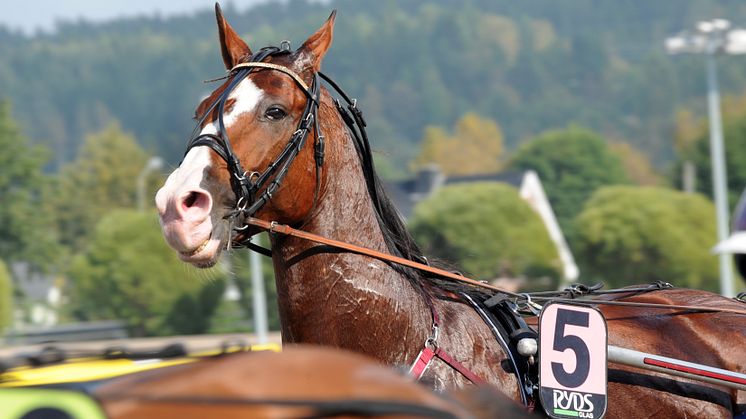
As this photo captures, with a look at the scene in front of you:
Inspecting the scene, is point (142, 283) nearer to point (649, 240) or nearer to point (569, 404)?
point (649, 240)

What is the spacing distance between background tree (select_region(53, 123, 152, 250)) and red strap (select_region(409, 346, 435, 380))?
76358 millimetres

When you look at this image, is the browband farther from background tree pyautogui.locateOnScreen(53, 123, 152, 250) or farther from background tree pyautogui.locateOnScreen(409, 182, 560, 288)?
background tree pyautogui.locateOnScreen(53, 123, 152, 250)

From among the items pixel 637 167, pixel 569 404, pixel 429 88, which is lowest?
pixel 569 404

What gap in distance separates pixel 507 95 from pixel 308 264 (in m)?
176

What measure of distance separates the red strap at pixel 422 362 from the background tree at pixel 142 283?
2217 centimetres

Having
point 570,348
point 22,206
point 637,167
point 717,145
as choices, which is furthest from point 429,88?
point 570,348

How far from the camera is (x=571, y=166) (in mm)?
85250

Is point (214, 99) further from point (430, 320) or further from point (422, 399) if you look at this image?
point (422, 399)

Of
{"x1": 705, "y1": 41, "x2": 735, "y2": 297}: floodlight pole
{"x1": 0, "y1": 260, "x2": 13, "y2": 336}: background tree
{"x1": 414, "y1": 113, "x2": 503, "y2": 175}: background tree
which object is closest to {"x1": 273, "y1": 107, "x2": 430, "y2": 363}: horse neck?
{"x1": 705, "y1": 41, "x2": 735, "y2": 297}: floodlight pole

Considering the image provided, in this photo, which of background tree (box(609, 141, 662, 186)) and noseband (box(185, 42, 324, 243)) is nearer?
noseband (box(185, 42, 324, 243))

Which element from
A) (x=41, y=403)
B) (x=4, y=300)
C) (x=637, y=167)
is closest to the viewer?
(x=41, y=403)

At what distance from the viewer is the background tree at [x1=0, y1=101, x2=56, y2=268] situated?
47562mm

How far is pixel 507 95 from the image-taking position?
6988 inches

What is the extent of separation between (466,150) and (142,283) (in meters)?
93.6
